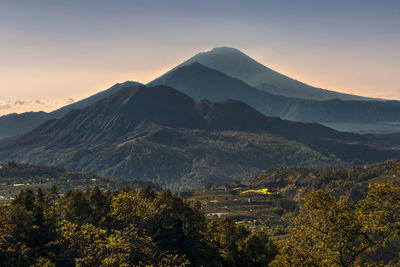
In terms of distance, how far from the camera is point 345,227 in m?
43.7

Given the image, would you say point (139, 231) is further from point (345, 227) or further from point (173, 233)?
point (345, 227)

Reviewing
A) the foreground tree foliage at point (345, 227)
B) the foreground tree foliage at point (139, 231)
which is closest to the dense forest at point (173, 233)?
the foreground tree foliage at point (345, 227)

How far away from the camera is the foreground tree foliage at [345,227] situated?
4238 centimetres

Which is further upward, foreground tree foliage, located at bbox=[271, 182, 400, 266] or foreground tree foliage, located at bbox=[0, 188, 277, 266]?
foreground tree foliage, located at bbox=[271, 182, 400, 266]

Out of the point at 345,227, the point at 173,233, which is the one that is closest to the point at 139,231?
the point at 173,233

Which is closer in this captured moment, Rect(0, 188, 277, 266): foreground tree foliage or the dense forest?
the dense forest

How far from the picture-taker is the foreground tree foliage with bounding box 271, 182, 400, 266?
42375 mm

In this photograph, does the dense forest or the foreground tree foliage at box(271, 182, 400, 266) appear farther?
the dense forest

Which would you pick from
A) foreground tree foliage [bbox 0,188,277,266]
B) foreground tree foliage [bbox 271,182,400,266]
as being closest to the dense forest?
foreground tree foliage [bbox 271,182,400,266]

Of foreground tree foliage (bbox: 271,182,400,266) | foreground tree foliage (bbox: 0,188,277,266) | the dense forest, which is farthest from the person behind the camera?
foreground tree foliage (bbox: 0,188,277,266)

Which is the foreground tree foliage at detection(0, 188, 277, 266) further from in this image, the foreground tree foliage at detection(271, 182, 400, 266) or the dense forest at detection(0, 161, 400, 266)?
the foreground tree foliage at detection(271, 182, 400, 266)

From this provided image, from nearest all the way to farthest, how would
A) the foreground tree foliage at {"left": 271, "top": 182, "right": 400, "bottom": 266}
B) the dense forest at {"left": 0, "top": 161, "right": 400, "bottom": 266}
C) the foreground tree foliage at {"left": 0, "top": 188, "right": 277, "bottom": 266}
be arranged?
the foreground tree foliage at {"left": 271, "top": 182, "right": 400, "bottom": 266}
the dense forest at {"left": 0, "top": 161, "right": 400, "bottom": 266}
the foreground tree foliage at {"left": 0, "top": 188, "right": 277, "bottom": 266}

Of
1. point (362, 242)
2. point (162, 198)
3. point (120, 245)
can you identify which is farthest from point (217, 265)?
point (362, 242)

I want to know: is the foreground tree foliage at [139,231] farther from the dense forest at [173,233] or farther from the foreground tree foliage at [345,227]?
the foreground tree foliage at [345,227]
